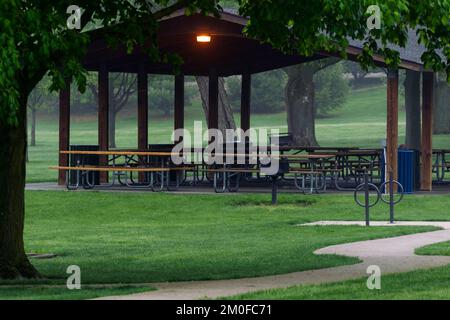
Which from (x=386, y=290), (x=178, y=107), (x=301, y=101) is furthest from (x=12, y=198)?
(x=301, y=101)

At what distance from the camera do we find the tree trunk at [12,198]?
50.6ft

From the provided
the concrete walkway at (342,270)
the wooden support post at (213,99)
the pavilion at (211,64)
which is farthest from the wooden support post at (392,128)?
the concrete walkway at (342,270)

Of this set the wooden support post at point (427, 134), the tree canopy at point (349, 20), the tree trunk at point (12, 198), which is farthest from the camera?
the wooden support post at point (427, 134)

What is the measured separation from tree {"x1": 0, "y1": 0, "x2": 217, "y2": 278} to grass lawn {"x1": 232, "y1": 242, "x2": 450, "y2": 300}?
3.24 m

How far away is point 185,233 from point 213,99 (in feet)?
36.2

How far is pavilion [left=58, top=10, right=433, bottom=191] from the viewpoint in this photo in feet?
90.5

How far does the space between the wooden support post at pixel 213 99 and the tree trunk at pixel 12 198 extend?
17.0 meters

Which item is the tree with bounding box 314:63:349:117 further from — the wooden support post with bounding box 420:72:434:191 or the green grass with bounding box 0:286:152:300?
the green grass with bounding box 0:286:152:300

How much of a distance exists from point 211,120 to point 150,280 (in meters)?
18.5

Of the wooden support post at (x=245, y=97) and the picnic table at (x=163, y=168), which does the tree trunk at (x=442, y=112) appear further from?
the picnic table at (x=163, y=168)

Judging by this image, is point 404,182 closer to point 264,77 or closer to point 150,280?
point 150,280
